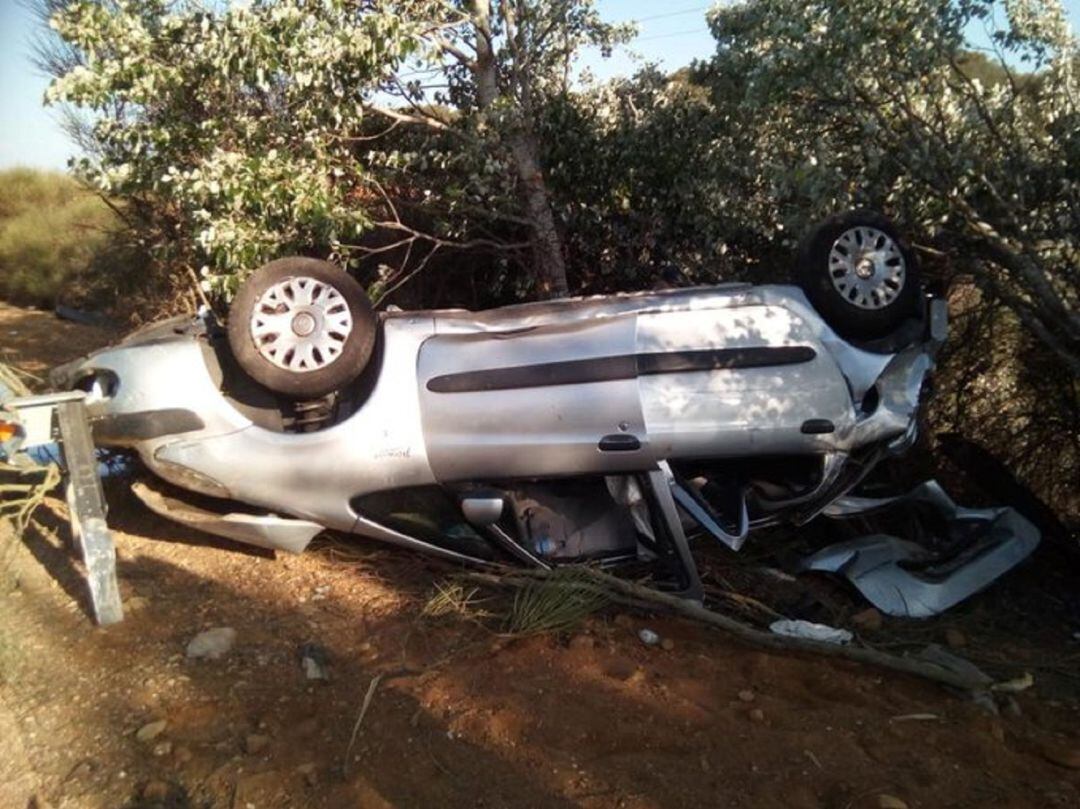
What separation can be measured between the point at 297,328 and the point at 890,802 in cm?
303

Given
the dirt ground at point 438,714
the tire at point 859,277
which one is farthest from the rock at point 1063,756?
the tire at point 859,277

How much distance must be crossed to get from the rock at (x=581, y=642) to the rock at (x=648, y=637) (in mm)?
228

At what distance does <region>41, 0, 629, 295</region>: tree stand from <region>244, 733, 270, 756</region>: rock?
3.50m

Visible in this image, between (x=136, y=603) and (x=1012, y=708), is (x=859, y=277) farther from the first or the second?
(x=136, y=603)

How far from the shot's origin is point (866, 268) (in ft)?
14.9

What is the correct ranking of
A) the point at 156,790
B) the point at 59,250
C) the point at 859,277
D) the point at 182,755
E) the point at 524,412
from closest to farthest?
the point at 156,790 < the point at 182,755 < the point at 524,412 < the point at 859,277 < the point at 59,250

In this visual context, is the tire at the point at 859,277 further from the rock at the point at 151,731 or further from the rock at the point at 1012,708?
the rock at the point at 151,731

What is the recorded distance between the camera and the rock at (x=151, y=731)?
3.23 meters

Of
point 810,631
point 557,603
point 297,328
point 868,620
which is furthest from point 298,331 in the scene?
point 868,620

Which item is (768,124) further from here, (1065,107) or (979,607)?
(979,607)

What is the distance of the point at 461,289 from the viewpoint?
321 inches

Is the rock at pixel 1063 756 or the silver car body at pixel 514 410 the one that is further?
the silver car body at pixel 514 410

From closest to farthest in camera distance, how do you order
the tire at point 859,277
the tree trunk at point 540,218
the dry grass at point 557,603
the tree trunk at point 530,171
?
the dry grass at point 557,603, the tire at point 859,277, the tree trunk at point 530,171, the tree trunk at point 540,218

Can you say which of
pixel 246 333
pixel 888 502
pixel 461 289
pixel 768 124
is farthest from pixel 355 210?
pixel 888 502
